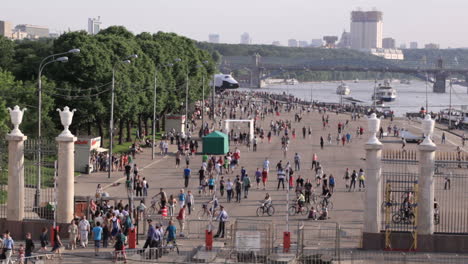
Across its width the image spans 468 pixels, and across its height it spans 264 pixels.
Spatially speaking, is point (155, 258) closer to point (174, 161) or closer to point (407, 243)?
point (407, 243)

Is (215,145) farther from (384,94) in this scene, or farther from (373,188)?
(384,94)

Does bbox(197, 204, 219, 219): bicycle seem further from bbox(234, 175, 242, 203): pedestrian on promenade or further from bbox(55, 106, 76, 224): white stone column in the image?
bbox(55, 106, 76, 224): white stone column

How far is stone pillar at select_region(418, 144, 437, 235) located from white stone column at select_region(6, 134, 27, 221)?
40.9 ft

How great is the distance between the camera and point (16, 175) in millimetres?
30047

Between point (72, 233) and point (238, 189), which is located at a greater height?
point (238, 189)

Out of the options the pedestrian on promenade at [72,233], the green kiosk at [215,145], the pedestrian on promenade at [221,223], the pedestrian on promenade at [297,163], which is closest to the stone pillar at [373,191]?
the pedestrian on promenade at [221,223]

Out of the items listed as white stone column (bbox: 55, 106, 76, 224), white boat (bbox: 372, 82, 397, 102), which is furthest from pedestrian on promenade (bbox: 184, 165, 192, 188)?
white boat (bbox: 372, 82, 397, 102)

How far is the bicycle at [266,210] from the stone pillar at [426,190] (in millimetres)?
9099

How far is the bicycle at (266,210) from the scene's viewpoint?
3664 centimetres

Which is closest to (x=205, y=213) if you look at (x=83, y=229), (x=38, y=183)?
(x=38, y=183)

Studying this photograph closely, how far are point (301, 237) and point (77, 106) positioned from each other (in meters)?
33.4

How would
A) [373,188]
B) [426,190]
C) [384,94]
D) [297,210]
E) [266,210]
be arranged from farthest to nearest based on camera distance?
[384,94] → [297,210] → [266,210] → [373,188] → [426,190]

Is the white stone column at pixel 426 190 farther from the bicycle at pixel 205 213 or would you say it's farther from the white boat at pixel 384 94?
the white boat at pixel 384 94

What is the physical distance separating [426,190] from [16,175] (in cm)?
1278
